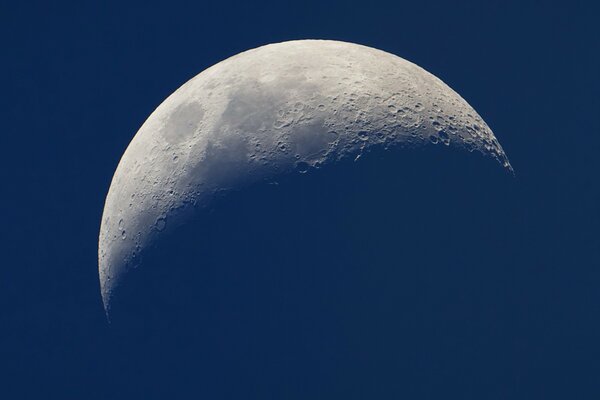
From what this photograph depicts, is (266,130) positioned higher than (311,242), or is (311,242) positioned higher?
(266,130)

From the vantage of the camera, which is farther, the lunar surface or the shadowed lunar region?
the lunar surface

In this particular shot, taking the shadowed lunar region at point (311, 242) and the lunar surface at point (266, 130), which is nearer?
the shadowed lunar region at point (311, 242)

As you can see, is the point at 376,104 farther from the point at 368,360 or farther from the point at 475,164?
the point at 368,360

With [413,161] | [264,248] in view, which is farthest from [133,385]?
[413,161]
